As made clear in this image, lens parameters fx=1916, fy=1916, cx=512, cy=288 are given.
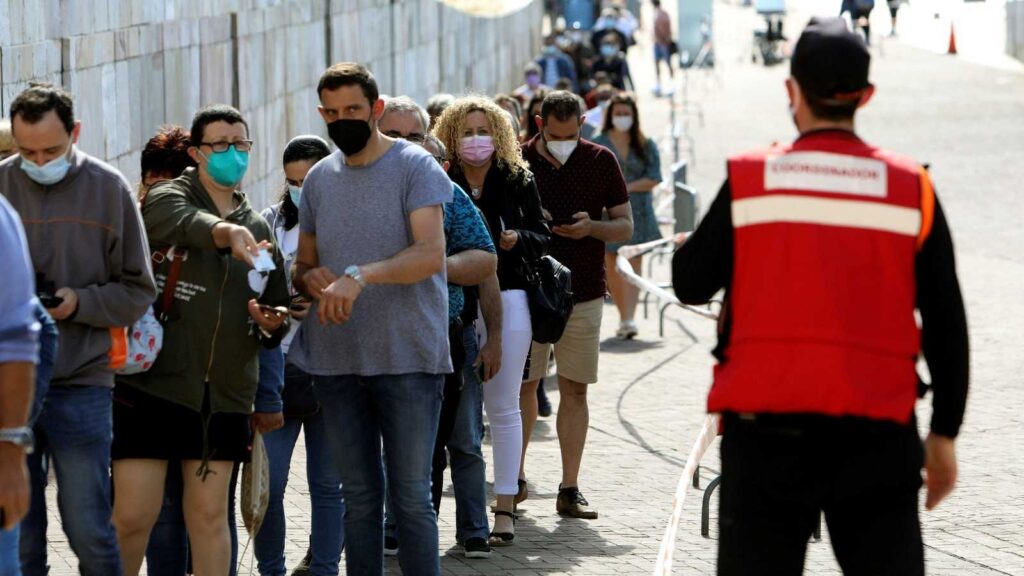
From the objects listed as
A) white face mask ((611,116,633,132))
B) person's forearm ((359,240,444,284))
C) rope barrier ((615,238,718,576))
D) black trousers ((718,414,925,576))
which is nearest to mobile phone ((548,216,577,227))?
rope barrier ((615,238,718,576))

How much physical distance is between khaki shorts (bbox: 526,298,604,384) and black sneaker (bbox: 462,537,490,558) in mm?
1182

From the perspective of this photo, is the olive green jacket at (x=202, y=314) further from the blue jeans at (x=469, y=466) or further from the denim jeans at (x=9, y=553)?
the blue jeans at (x=469, y=466)

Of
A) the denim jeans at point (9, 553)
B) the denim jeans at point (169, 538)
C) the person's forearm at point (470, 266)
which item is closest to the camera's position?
the denim jeans at point (9, 553)

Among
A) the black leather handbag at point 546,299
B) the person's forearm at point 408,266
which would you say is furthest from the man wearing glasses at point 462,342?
the person's forearm at point 408,266

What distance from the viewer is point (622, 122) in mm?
13188

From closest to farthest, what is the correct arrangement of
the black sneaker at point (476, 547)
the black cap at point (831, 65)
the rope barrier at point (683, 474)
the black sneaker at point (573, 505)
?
1. the black cap at point (831, 65)
2. the rope barrier at point (683, 474)
3. the black sneaker at point (476, 547)
4. the black sneaker at point (573, 505)

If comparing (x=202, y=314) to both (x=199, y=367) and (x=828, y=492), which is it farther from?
(x=828, y=492)

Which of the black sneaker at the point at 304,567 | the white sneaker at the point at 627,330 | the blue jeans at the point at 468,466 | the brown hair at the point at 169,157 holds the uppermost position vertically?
the brown hair at the point at 169,157

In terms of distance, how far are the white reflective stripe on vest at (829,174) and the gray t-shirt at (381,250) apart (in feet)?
5.82

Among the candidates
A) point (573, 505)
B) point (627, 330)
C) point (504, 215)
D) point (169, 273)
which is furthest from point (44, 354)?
point (627, 330)

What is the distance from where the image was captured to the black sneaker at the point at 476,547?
7316mm

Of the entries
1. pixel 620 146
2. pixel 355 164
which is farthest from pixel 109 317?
pixel 620 146

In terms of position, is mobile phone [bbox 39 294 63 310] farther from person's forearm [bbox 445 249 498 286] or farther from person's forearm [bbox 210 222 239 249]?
person's forearm [bbox 445 249 498 286]

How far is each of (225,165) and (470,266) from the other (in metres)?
1.10
